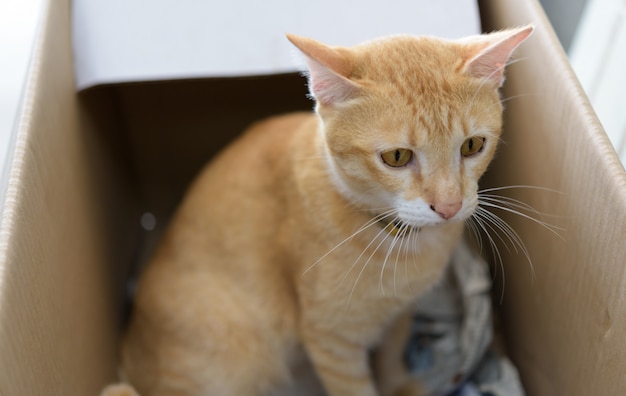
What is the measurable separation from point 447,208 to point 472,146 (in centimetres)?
11

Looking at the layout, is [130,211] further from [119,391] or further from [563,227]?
[563,227]

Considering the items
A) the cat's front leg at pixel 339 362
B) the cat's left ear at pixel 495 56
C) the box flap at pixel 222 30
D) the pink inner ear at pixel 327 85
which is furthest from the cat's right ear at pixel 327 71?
the cat's front leg at pixel 339 362

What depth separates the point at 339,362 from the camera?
1.20 metres

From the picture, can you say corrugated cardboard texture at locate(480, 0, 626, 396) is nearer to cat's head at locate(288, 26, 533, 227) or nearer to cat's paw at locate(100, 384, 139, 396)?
cat's head at locate(288, 26, 533, 227)

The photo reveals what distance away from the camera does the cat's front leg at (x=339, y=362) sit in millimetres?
1183

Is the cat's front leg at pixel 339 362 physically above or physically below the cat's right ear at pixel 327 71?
below

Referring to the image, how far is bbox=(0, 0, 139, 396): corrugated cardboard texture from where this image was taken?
2.77 ft

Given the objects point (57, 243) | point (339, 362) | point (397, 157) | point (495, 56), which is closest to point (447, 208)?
point (397, 157)

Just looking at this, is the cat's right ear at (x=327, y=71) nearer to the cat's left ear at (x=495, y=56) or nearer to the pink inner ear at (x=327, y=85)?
the pink inner ear at (x=327, y=85)

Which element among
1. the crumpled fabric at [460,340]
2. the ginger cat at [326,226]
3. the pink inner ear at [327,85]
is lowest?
the crumpled fabric at [460,340]

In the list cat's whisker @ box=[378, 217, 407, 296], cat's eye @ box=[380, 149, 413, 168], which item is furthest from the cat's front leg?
cat's eye @ box=[380, 149, 413, 168]

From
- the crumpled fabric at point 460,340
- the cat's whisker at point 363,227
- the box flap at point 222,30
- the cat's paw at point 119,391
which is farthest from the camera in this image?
the crumpled fabric at point 460,340

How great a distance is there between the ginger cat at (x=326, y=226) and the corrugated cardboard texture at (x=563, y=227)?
16cm

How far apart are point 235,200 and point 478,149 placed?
0.54m
